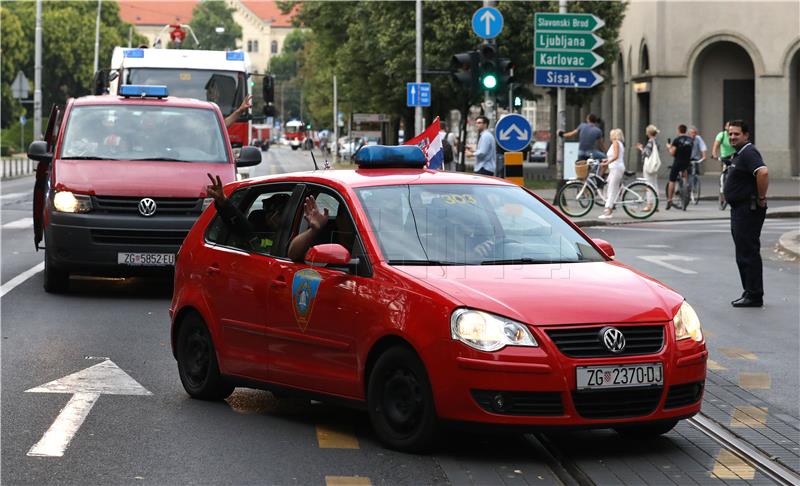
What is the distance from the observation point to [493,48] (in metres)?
22.1

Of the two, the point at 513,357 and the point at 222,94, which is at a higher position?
the point at 222,94

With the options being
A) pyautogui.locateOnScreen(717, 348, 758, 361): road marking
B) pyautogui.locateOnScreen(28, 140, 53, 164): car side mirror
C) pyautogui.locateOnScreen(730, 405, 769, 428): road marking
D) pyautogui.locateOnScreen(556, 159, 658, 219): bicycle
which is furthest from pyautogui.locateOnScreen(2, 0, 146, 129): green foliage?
pyautogui.locateOnScreen(730, 405, 769, 428): road marking

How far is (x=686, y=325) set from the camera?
7.14 meters

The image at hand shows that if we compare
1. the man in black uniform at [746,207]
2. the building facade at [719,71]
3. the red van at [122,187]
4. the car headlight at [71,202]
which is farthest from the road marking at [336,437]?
the building facade at [719,71]

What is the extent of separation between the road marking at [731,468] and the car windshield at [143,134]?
907 cm

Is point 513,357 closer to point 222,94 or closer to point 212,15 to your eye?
point 222,94

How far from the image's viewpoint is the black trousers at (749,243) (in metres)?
14.1

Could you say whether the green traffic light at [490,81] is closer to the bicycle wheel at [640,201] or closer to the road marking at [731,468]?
the bicycle wheel at [640,201]

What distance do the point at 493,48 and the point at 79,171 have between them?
9.30 m

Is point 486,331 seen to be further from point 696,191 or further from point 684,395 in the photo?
point 696,191

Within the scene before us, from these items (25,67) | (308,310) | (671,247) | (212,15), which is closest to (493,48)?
(671,247)

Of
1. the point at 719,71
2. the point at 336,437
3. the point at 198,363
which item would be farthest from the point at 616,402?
the point at 719,71

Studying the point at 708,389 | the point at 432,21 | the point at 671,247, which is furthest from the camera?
the point at 432,21

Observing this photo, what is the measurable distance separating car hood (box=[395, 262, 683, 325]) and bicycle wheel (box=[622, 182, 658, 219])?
789 inches
